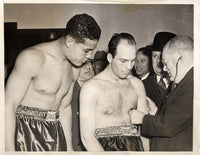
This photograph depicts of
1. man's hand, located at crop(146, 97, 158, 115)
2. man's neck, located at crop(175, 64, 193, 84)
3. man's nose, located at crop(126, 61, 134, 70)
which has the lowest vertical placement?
man's hand, located at crop(146, 97, 158, 115)

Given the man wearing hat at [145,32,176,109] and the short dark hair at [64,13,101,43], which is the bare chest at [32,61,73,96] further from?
the man wearing hat at [145,32,176,109]

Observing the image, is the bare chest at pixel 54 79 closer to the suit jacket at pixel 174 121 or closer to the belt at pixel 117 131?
the belt at pixel 117 131

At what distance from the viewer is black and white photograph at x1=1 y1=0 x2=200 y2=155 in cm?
115

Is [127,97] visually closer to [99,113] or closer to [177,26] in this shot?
[99,113]

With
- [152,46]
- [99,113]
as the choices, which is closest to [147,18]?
[152,46]

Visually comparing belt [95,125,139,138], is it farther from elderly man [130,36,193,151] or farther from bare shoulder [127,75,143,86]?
bare shoulder [127,75,143,86]

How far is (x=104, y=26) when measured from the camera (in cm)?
115

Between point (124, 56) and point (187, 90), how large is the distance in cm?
27

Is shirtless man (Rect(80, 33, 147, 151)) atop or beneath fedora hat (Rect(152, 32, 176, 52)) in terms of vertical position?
beneath

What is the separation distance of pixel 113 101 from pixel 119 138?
5.6 inches

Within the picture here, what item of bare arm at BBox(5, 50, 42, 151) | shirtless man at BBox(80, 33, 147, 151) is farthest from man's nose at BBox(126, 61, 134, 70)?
bare arm at BBox(5, 50, 42, 151)

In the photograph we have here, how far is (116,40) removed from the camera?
3.78ft

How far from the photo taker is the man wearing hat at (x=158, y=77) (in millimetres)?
1158

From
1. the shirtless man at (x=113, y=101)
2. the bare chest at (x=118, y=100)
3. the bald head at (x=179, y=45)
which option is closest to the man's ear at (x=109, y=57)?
the shirtless man at (x=113, y=101)
